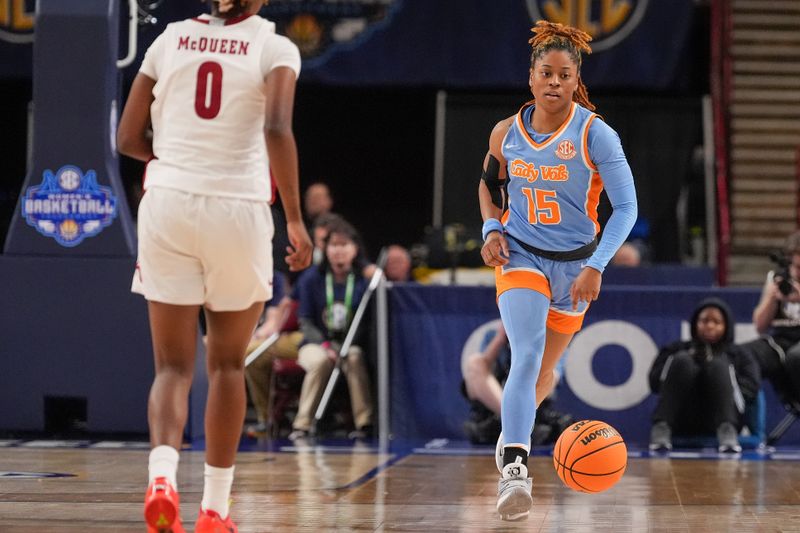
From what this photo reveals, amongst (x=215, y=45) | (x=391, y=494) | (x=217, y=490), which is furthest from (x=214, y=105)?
(x=391, y=494)

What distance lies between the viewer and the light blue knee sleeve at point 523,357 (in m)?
5.93

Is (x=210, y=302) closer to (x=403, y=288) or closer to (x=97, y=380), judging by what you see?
(x=97, y=380)

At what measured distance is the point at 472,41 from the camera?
49.1ft

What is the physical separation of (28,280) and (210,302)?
206 inches

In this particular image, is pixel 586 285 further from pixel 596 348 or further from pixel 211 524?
pixel 596 348

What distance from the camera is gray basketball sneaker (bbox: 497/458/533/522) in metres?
5.66

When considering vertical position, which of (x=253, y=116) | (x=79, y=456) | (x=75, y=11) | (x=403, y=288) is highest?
(x=75, y=11)

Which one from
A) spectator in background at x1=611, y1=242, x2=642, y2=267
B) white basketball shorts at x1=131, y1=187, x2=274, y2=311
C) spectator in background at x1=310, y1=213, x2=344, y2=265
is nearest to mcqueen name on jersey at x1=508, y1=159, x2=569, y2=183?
white basketball shorts at x1=131, y1=187, x2=274, y2=311

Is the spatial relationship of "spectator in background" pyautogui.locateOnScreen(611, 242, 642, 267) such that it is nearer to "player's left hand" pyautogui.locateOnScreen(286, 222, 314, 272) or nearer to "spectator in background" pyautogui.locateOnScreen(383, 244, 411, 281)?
"spectator in background" pyautogui.locateOnScreen(383, 244, 411, 281)

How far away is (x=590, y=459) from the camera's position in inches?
243

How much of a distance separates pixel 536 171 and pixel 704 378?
4.31m

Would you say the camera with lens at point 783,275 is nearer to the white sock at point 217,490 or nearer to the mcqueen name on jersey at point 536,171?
the mcqueen name on jersey at point 536,171

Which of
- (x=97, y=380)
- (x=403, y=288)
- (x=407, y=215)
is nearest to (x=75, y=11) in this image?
(x=97, y=380)

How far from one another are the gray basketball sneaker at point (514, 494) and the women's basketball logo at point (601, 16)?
956 centimetres
